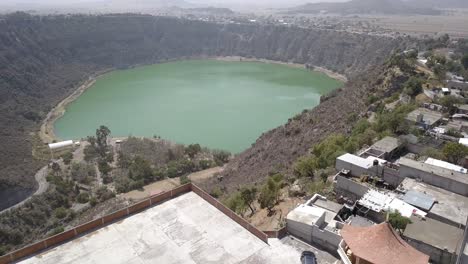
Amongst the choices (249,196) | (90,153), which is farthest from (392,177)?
(90,153)

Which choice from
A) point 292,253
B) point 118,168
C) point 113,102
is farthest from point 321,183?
point 113,102

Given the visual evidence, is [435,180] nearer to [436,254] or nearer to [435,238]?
[435,238]

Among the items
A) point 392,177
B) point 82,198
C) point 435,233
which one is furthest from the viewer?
point 82,198

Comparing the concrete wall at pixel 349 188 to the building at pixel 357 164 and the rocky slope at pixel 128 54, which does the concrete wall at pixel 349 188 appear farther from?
the rocky slope at pixel 128 54

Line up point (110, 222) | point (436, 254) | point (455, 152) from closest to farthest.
A: point (436, 254), point (110, 222), point (455, 152)

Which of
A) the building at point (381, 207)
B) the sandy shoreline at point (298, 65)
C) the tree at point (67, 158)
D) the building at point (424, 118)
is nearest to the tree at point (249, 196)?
the building at point (381, 207)

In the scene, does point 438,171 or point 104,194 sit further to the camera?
point 104,194

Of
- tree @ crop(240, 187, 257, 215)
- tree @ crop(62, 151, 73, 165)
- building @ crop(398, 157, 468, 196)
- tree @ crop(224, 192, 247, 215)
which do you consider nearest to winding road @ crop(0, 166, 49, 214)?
tree @ crop(62, 151, 73, 165)

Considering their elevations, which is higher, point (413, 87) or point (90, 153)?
point (413, 87)
